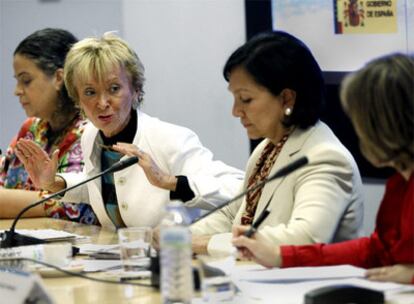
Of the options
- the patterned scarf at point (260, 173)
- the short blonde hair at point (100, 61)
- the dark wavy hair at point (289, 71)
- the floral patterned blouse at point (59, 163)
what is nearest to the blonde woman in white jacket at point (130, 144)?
the short blonde hair at point (100, 61)

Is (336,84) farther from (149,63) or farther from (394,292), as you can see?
(394,292)

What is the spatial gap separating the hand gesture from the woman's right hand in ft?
5.00

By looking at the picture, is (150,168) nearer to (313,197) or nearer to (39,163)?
(39,163)

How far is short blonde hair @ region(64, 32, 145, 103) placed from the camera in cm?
355

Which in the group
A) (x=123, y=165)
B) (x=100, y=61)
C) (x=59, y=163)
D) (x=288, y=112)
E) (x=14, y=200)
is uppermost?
(x=100, y=61)

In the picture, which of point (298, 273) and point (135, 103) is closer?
point (298, 273)

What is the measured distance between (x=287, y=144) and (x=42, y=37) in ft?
6.22

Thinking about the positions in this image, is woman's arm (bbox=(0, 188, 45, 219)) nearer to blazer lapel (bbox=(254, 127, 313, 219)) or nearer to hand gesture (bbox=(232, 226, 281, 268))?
blazer lapel (bbox=(254, 127, 313, 219))

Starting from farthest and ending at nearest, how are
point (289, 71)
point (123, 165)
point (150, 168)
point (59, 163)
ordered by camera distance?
point (59, 163) < point (150, 168) < point (123, 165) < point (289, 71)

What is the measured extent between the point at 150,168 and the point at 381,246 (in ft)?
3.73

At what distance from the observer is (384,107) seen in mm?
2072

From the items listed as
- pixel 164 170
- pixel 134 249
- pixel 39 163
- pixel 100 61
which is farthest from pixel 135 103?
pixel 134 249

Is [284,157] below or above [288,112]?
below

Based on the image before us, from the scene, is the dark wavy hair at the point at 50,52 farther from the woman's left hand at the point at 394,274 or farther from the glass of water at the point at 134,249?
the woman's left hand at the point at 394,274
